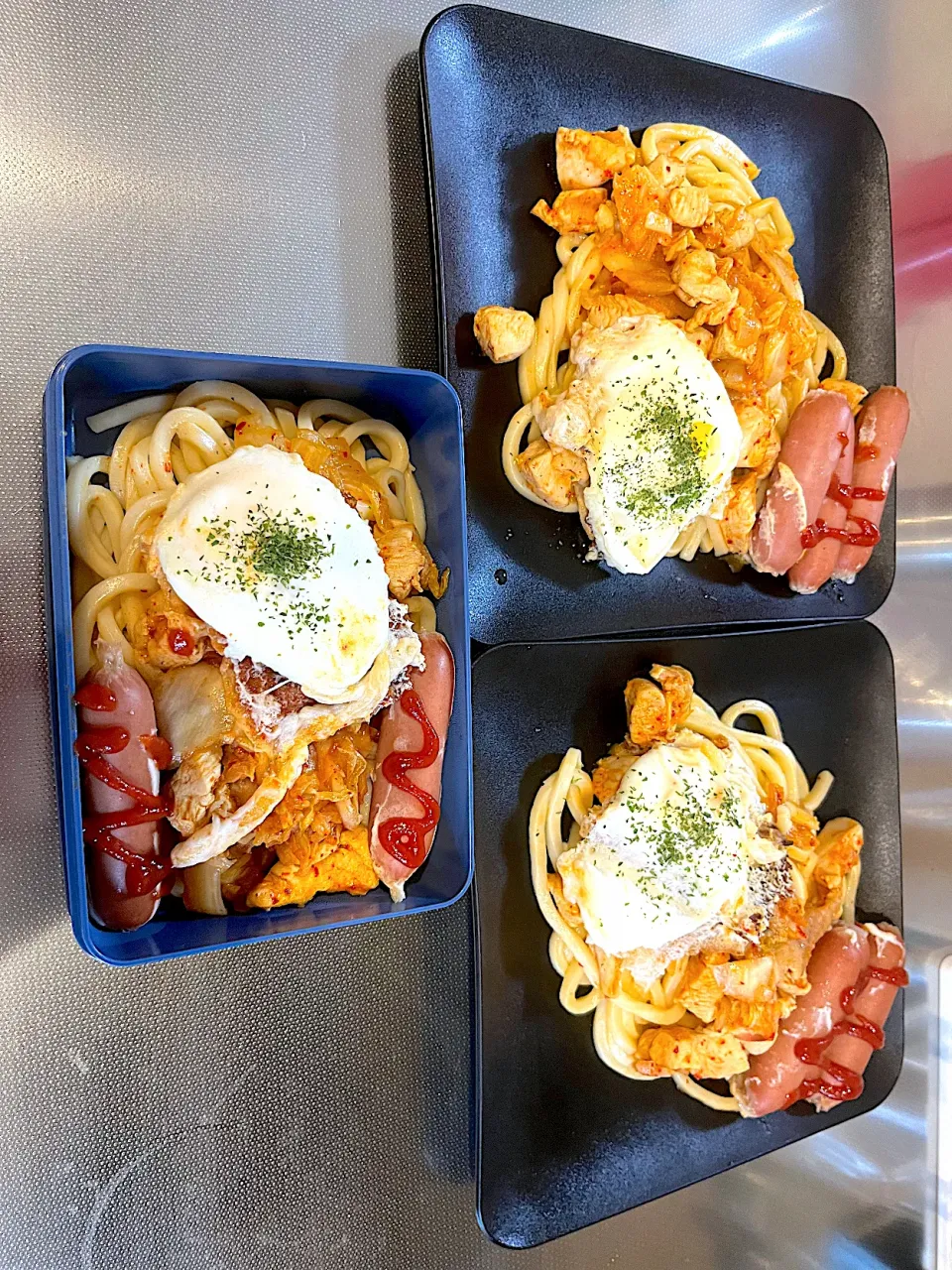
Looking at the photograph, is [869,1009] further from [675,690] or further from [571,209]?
[571,209]

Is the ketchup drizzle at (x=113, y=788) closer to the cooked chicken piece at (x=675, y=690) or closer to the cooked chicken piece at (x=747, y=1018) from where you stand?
the cooked chicken piece at (x=675, y=690)

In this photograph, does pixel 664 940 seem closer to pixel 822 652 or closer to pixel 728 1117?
pixel 728 1117

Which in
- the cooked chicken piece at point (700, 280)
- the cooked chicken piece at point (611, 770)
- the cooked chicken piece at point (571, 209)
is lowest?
the cooked chicken piece at point (611, 770)

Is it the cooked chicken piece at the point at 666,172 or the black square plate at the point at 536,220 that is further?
the cooked chicken piece at the point at 666,172

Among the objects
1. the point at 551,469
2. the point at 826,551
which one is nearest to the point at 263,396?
the point at 551,469

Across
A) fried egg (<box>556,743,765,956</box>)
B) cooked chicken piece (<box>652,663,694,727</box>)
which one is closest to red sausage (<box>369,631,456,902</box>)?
fried egg (<box>556,743,765,956</box>)

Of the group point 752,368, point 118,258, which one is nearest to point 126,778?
→ point 118,258

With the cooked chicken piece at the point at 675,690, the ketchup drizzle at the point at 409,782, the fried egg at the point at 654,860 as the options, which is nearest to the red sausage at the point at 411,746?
the ketchup drizzle at the point at 409,782
